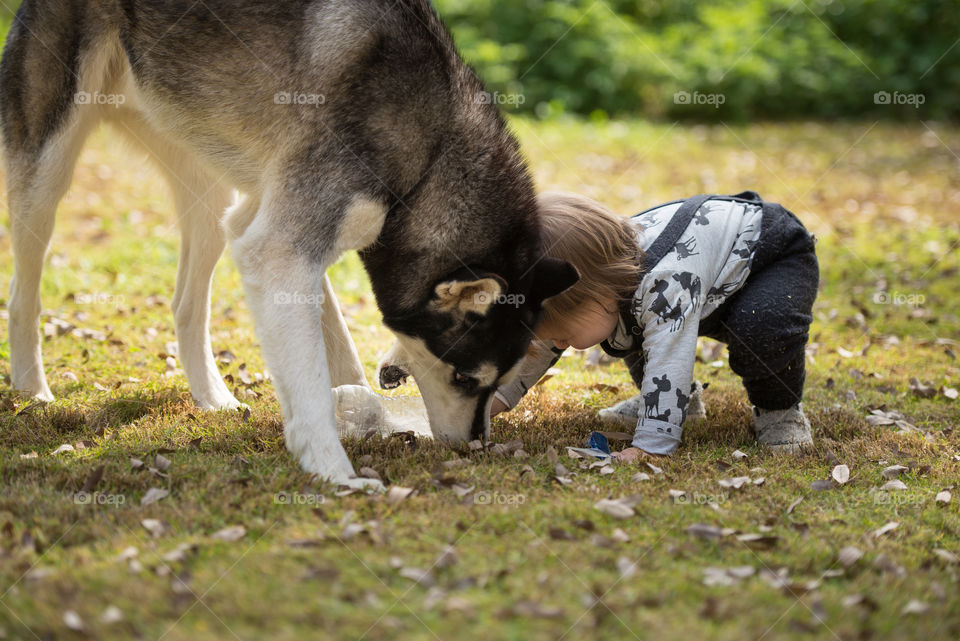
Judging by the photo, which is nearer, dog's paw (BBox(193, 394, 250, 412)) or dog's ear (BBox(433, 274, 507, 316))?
dog's ear (BBox(433, 274, 507, 316))

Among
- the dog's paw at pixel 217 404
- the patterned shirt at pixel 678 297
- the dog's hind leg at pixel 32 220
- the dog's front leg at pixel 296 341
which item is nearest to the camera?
the dog's front leg at pixel 296 341

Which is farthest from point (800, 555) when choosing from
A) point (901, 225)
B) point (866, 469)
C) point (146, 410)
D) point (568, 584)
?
point (901, 225)

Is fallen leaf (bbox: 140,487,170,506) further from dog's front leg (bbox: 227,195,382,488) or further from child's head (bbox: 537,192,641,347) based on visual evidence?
child's head (bbox: 537,192,641,347)

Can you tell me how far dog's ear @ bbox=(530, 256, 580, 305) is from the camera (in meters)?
3.57

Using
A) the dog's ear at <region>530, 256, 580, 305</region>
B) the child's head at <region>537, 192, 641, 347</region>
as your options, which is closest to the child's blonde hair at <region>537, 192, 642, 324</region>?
the child's head at <region>537, 192, 641, 347</region>

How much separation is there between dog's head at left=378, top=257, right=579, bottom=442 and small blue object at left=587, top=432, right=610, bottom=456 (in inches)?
19.5

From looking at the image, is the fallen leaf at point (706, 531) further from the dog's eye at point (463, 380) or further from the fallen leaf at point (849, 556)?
the dog's eye at point (463, 380)

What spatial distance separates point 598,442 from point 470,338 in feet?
2.78

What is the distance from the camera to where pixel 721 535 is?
121 inches

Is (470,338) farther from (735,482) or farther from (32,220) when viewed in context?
(32,220)

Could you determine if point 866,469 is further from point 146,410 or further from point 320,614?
point 146,410

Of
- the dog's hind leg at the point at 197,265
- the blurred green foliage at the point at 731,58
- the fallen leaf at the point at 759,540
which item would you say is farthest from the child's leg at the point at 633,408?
the blurred green foliage at the point at 731,58

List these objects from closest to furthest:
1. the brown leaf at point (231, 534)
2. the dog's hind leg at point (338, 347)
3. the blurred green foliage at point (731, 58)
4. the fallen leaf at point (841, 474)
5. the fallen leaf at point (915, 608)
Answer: the fallen leaf at point (915, 608) → the brown leaf at point (231, 534) → the fallen leaf at point (841, 474) → the dog's hind leg at point (338, 347) → the blurred green foliage at point (731, 58)

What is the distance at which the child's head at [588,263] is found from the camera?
12.9 ft
